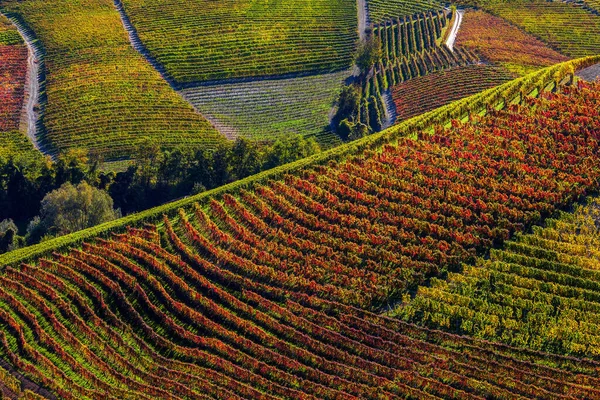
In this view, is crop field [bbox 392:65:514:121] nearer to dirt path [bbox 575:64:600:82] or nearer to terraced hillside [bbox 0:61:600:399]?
dirt path [bbox 575:64:600:82]

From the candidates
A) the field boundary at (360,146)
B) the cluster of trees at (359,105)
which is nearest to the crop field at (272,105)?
the cluster of trees at (359,105)

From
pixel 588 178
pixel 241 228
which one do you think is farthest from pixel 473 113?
pixel 241 228

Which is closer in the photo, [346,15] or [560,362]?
[560,362]

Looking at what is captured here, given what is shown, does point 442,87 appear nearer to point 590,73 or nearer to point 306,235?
point 590,73

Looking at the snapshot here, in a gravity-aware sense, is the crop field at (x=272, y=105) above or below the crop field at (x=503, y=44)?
below

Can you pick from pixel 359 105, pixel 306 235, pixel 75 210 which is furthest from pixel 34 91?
pixel 306 235

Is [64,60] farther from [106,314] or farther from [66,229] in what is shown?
[106,314]

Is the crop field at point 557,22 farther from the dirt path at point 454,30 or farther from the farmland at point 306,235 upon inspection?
the dirt path at point 454,30
